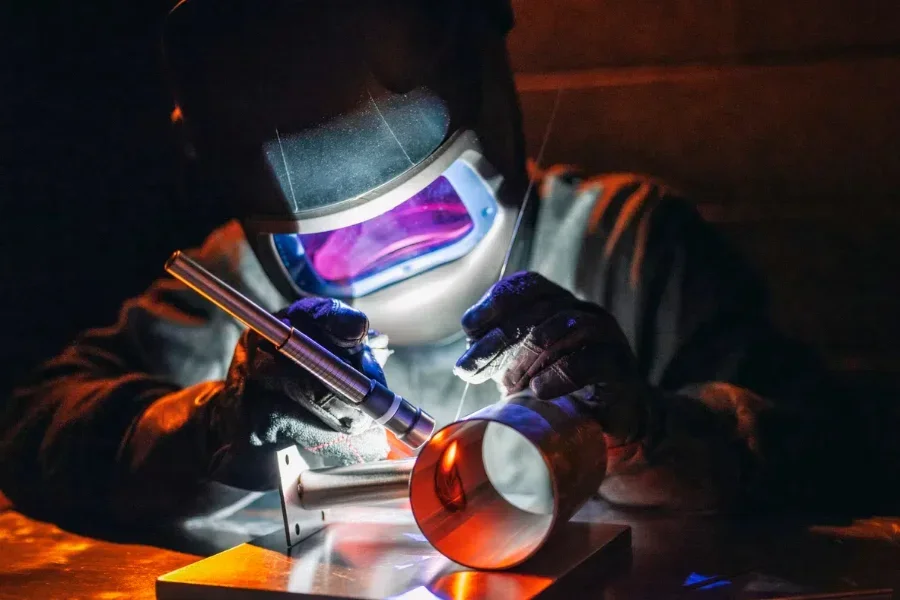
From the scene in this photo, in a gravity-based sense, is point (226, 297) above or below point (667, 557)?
above

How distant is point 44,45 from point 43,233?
0.35m

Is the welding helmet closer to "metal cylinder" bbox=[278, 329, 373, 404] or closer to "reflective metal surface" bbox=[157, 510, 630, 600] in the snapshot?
"metal cylinder" bbox=[278, 329, 373, 404]

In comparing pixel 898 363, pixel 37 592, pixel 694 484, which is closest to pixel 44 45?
pixel 37 592

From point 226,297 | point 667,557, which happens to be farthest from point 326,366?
point 667,557

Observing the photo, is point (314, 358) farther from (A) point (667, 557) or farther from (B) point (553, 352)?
(A) point (667, 557)

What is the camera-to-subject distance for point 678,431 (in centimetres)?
115

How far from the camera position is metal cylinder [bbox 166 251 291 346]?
37.2 inches

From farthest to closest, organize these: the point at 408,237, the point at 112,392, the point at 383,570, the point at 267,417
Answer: the point at 112,392
the point at 408,237
the point at 267,417
the point at 383,570

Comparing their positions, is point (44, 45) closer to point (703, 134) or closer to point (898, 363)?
point (703, 134)

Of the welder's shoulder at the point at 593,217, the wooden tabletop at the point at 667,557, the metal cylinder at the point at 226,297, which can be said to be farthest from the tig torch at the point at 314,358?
the welder's shoulder at the point at 593,217

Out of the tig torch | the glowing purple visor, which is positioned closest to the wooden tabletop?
the tig torch

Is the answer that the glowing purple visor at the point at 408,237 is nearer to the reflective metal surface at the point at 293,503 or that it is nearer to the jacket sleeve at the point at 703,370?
the jacket sleeve at the point at 703,370

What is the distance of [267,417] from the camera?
Answer: 119 cm

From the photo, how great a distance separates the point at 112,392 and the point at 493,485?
0.73 metres
